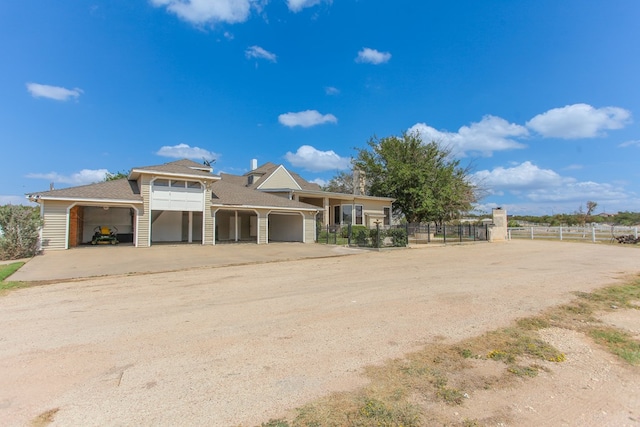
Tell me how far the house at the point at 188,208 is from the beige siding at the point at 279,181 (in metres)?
0.09

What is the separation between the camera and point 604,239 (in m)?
24.2

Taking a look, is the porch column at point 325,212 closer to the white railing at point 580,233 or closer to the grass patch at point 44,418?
the white railing at point 580,233

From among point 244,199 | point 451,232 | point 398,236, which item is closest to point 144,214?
point 244,199

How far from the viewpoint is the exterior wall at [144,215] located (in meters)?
18.6

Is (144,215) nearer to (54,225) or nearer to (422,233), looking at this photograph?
(54,225)

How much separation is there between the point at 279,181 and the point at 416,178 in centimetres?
1207

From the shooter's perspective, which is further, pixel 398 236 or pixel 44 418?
pixel 398 236

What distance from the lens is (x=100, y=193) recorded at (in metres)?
17.8

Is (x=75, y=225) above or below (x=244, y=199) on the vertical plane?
below

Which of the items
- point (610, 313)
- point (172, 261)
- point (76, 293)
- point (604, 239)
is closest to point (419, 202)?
point (604, 239)

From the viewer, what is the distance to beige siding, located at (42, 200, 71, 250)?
16.2 metres

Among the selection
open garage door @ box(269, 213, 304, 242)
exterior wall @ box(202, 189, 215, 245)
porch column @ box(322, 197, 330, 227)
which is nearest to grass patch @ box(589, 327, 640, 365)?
exterior wall @ box(202, 189, 215, 245)

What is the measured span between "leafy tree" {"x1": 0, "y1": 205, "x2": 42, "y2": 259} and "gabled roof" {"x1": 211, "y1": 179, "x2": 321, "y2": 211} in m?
8.68

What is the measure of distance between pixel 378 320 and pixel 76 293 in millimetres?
6648
